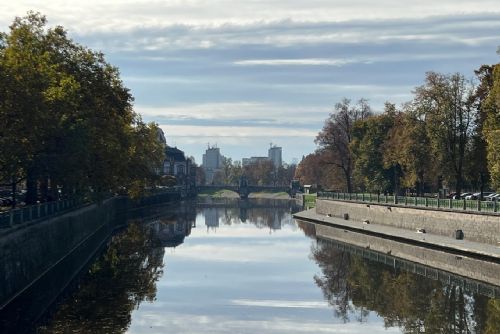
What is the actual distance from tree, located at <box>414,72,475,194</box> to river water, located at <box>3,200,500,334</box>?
1467cm

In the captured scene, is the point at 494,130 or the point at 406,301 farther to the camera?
the point at 494,130

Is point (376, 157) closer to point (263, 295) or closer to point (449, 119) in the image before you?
point (449, 119)

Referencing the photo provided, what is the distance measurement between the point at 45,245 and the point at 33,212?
322 cm

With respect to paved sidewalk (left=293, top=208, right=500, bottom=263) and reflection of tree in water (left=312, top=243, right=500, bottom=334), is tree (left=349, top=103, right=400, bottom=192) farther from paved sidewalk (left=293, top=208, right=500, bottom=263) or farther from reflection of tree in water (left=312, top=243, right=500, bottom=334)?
reflection of tree in water (left=312, top=243, right=500, bottom=334)

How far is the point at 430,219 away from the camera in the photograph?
73000 mm

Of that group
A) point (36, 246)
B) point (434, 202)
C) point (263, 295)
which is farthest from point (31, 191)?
point (434, 202)

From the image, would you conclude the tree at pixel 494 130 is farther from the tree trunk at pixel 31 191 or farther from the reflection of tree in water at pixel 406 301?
the tree trunk at pixel 31 191

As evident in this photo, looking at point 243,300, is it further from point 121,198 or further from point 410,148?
point 121,198

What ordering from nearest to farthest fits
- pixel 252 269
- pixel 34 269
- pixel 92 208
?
pixel 34 269 → pixel 252 269 → pixel 92 208

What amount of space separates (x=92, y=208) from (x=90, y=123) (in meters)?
20.7

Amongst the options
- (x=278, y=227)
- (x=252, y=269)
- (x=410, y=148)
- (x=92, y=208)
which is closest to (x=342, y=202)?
(x=278, y=227)

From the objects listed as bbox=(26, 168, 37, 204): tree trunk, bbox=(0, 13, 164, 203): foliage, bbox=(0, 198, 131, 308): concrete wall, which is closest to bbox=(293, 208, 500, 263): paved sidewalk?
bbox=(0, 13, 164, 203): foliage

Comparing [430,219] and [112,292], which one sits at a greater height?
[430,219]

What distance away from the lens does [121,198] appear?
126125 millimetres
